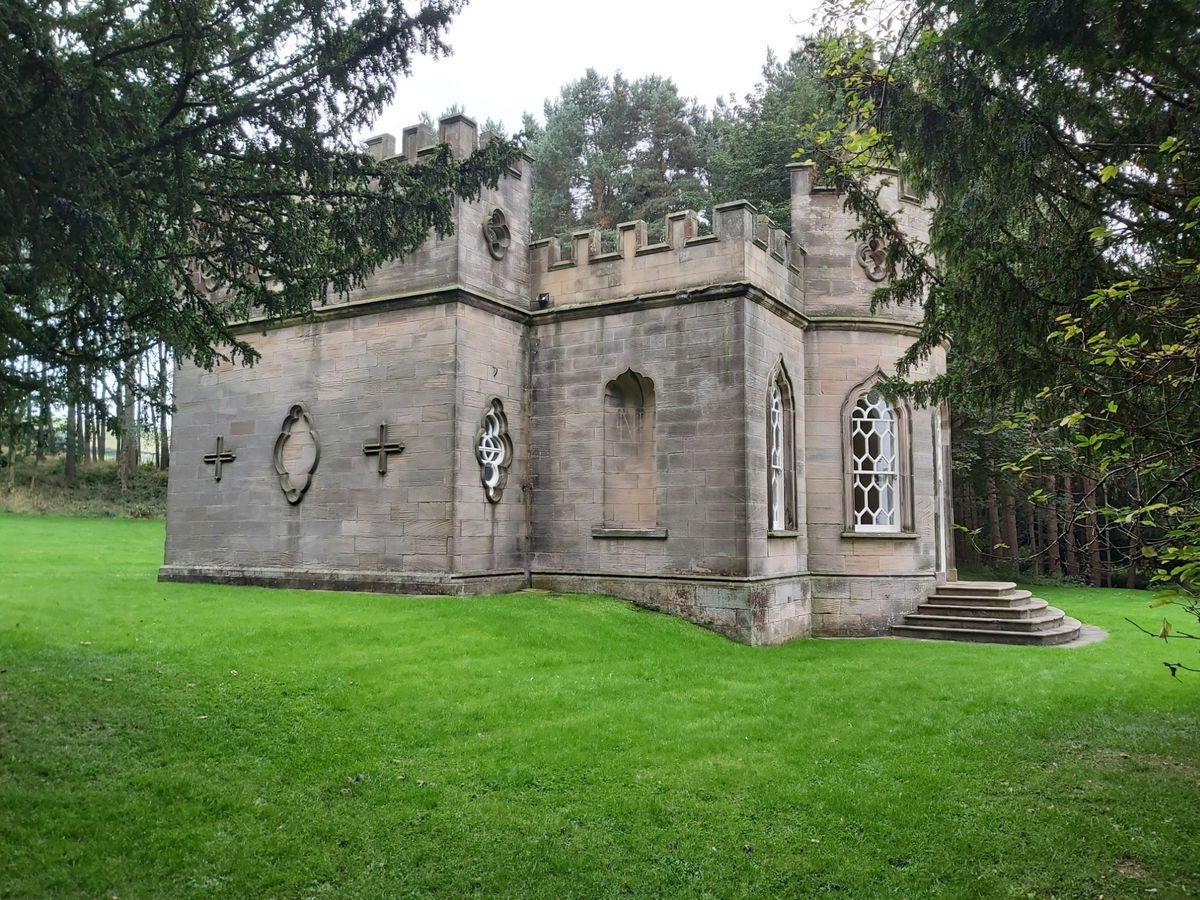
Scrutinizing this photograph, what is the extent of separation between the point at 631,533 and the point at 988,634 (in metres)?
5.73

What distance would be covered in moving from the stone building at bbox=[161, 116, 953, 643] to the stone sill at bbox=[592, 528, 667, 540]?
0.04m

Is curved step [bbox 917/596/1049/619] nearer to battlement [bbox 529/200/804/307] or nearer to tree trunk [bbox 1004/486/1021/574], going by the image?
battlement [bbox 529/200/804/307]

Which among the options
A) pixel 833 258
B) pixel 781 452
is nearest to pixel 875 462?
pixel 781 452

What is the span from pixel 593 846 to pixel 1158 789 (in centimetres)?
415

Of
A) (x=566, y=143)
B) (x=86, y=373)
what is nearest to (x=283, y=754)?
(x=86, y=373)

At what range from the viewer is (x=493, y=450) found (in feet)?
45.9

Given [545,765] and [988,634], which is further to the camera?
[988,634]

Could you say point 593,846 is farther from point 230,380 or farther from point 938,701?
point 230,380

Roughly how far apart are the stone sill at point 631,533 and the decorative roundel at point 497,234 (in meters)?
4.62

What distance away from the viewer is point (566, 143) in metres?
34.2

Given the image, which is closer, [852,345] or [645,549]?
[645,549]

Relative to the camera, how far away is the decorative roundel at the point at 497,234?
553 inches

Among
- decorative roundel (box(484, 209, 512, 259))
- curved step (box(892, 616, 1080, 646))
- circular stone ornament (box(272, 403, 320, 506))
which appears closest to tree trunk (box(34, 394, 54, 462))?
circular stone ornament (box(272, 403, 320, 506))

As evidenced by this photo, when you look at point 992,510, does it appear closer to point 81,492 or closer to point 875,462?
point 875,462
